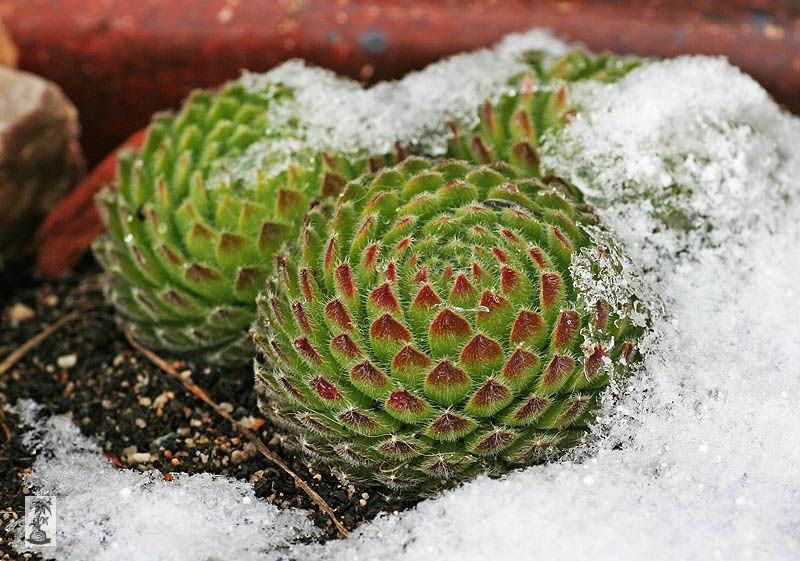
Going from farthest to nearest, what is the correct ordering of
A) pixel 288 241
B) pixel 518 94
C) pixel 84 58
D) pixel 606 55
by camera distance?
pixel 84 58, pixel 606 55, pixel 518 94, pixel 288 241

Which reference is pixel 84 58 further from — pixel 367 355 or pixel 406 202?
pixel 367 355

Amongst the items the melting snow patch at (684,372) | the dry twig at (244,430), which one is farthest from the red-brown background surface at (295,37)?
the dry twig at (244,430)

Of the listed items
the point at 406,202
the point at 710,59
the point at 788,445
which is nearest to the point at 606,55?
the point at 710,59

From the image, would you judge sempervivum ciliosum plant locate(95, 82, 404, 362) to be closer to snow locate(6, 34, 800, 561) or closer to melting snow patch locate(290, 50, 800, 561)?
snow locate(6, 34, 800, 561)

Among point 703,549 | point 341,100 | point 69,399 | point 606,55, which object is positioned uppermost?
point 606,55

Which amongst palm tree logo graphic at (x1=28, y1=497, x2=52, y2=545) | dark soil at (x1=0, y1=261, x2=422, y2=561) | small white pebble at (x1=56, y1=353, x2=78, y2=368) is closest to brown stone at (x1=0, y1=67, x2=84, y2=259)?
dark soil at (x1=0, y1=261, x2=422, y2=561)

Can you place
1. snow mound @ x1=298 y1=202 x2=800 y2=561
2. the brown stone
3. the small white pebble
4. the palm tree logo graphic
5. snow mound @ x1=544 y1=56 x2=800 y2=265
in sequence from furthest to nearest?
the brown stone < the small white pebble < snow mound @ x1=544 y1=56 x2=800 y2=265 < the palm tree logo graphic < snow mound @ x1=298 y1=202 x2=800 y2=561

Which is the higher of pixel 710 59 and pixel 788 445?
pixel 710 59
